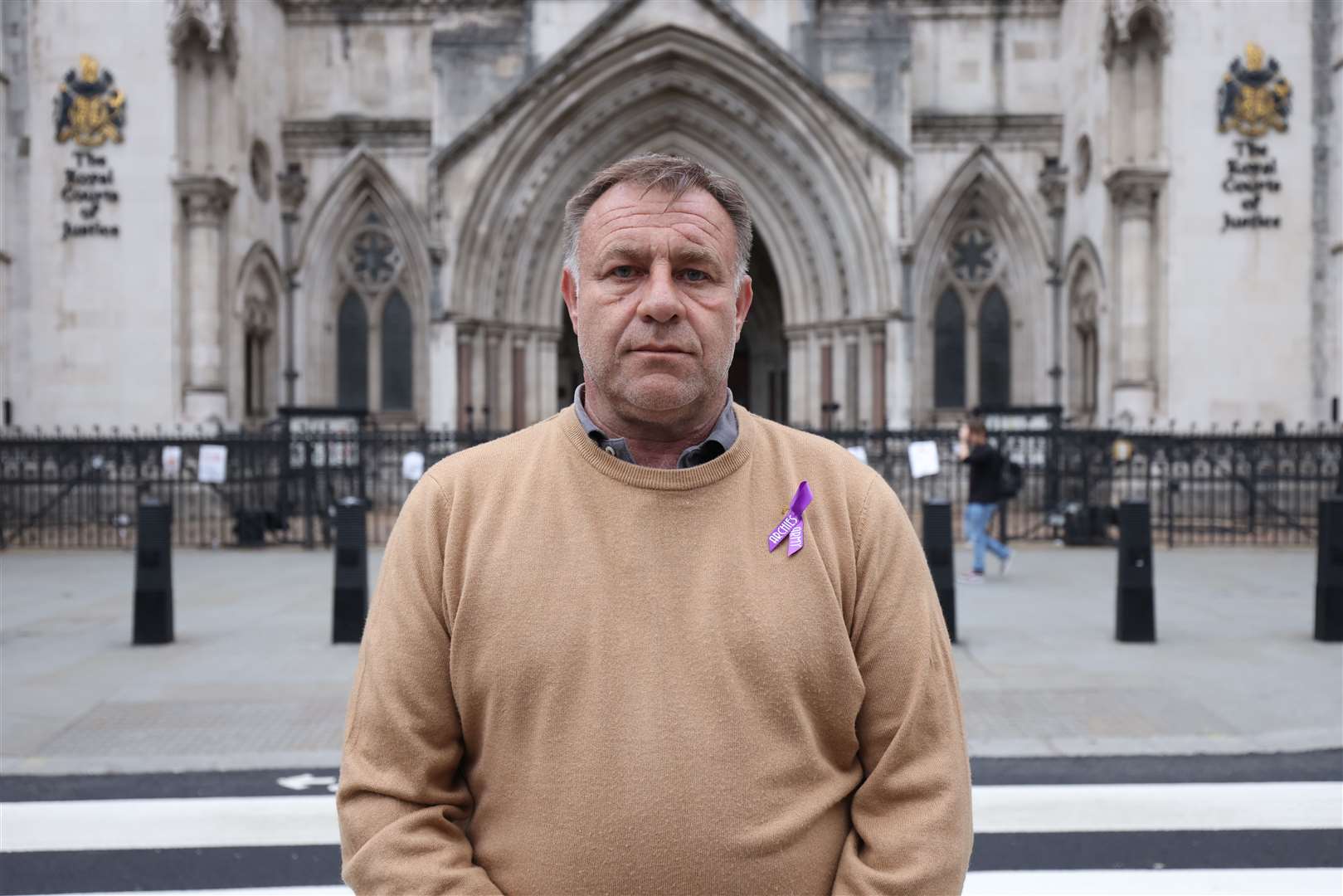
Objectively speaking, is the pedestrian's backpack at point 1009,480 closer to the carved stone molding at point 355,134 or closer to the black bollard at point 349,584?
the black bollard at point 349,584

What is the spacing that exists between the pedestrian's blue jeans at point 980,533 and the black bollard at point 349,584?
6.28m

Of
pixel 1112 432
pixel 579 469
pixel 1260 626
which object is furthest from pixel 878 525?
pixel 1112 432

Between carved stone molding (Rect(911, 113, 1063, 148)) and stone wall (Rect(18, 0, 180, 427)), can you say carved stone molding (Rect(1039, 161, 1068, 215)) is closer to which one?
carved stone molding (Rect(911, 113, 1063, 148))

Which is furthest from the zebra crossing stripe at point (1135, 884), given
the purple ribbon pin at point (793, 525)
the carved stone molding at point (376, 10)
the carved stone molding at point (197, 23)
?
the carved stone molding at point (376, 10)

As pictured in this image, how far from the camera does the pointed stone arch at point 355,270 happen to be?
23688mm

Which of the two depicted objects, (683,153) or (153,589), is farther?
(683,153)

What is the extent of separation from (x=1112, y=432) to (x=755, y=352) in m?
14.9

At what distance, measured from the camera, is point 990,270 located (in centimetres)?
2416

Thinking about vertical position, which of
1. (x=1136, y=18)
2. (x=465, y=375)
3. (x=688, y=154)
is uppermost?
(x=1136, y=18)

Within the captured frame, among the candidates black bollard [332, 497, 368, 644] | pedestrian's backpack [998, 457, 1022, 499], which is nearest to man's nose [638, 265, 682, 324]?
black bollard [332, 497, 368, 644]

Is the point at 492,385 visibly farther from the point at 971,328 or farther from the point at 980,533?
the point at 980,533

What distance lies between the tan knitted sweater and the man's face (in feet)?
0.43

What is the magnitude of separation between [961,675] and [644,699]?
5948 millimetres

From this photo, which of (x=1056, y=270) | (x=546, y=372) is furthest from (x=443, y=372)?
(x=1056, y=270)
